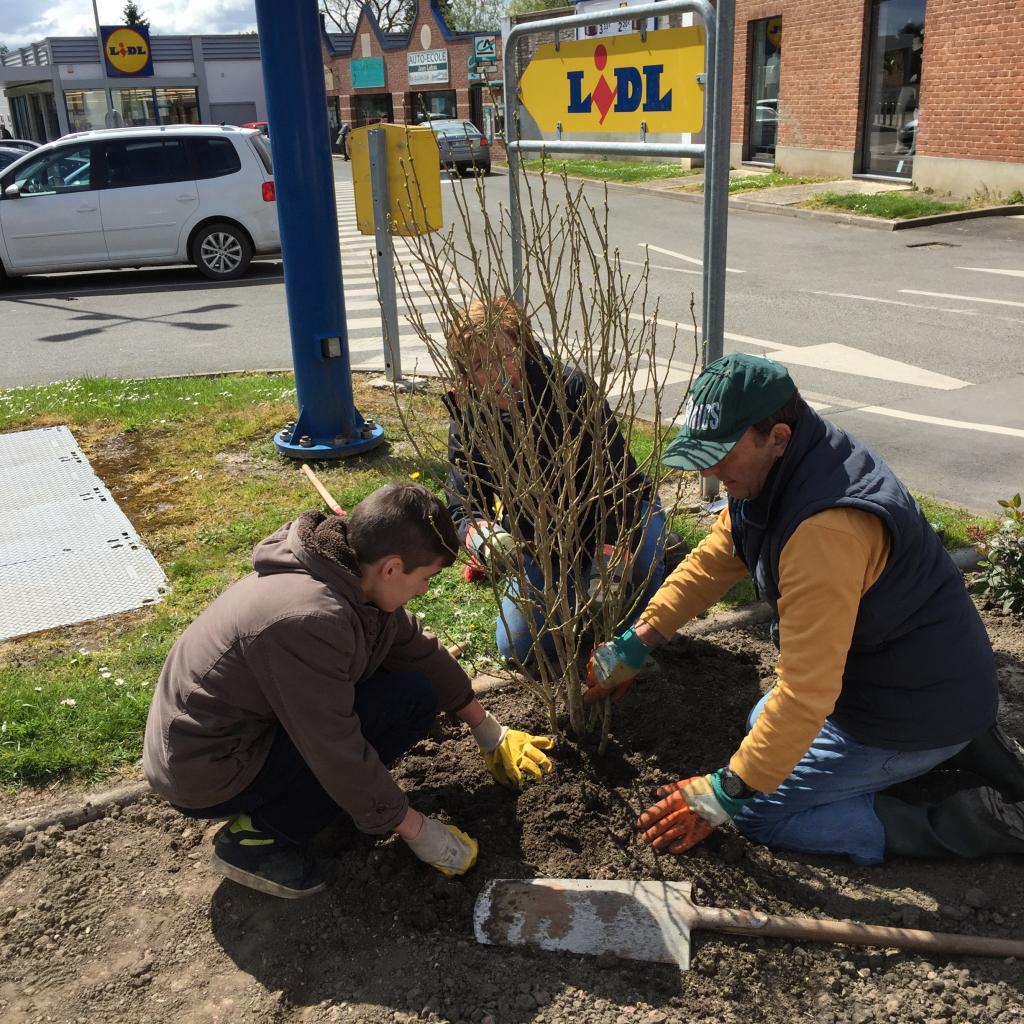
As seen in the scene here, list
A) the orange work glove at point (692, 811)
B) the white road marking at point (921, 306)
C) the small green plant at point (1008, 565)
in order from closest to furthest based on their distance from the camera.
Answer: the orange work glove at point (692, 811) < the small green plant at point (1008, 565) < the white road marking at point (921, 306)

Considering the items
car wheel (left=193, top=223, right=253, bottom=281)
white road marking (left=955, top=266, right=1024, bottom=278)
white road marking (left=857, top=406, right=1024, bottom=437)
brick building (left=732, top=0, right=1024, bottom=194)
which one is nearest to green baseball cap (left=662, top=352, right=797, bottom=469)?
white road marking (left=857, top=406, right=1024, bottom=437)

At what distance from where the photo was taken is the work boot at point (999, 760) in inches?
104

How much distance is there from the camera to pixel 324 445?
18.8ft

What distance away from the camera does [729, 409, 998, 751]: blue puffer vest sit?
2271mm

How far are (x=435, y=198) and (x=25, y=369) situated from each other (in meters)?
4.08

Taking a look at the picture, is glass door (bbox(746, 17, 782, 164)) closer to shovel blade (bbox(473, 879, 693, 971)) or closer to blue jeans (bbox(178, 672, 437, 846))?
blue jeans (bbox(178, 672, 437, 846))

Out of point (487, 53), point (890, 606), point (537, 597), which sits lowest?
point (537, 597)

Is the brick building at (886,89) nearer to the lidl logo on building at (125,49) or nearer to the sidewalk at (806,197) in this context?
the sidewalk at (806,197)

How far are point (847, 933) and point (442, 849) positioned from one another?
95cm

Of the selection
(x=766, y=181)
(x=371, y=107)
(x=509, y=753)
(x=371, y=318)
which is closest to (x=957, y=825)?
(x=509, y=753)

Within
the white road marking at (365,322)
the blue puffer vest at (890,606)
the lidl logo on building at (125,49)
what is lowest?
the white road marking at (365,322)

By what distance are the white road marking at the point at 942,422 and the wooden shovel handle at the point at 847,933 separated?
14.0 feet

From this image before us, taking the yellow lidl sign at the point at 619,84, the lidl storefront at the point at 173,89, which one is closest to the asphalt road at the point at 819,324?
the yellow lidl sign at the point at 619,84

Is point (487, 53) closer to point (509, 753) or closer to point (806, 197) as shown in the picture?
point (509, 753)
